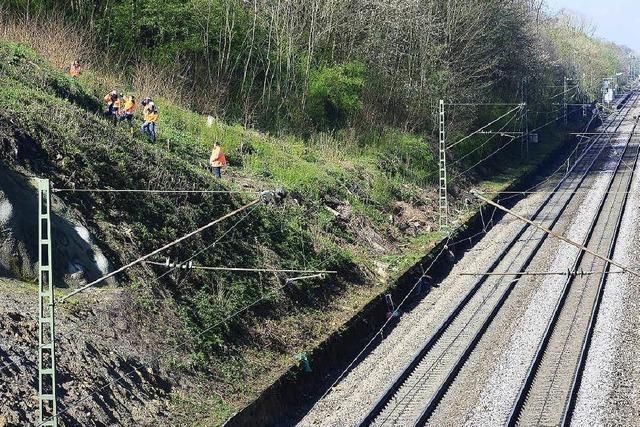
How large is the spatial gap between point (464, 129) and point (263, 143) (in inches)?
534

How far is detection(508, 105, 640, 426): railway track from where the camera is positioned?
18.0 meters

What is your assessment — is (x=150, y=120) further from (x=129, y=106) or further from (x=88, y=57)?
(x=88, y=57)

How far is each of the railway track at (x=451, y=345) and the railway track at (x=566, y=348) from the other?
5.41 ft

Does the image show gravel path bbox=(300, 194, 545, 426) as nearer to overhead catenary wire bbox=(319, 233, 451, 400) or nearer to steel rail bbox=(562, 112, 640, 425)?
overhead catenary wire bbox=(319, 233, 451, 400)

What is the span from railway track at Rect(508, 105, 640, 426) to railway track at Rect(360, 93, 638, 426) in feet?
5.41

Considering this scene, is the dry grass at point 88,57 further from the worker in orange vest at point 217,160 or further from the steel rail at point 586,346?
the steel rail at point 586,346

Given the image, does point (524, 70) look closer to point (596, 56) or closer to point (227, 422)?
point (227, 422)

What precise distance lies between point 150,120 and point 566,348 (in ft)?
43.7

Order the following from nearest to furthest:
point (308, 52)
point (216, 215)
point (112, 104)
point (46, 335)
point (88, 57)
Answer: point (46, 335) → point (216, 215) → point (112, 104) → point (88, 57) → point (308, 52)

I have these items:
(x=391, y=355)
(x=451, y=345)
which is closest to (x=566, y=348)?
(x=451, y=345)

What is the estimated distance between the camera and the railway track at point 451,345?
60.7 ft

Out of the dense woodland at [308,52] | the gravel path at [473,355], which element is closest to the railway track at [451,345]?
the gravel path at [473,355]

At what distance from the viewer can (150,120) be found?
27.0m

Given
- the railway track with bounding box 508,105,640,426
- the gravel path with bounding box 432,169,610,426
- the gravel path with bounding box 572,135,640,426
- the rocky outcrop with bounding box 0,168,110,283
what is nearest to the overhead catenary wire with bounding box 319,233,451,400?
the gravel path with bounding box 432,169,610,426
